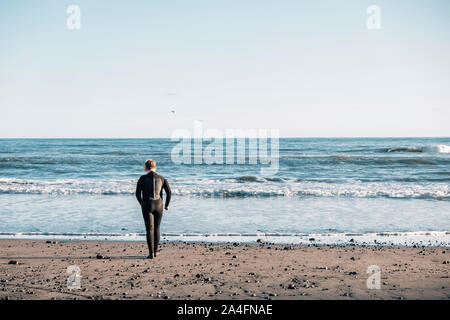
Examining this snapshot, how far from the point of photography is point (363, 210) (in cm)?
1205

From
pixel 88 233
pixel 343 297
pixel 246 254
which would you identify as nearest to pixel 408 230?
pixel 246 254

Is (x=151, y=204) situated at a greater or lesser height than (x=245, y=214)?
greater

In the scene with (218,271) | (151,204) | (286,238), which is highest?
(151,204)

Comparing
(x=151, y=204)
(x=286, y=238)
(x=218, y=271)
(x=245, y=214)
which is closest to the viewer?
(x=218, y=271)

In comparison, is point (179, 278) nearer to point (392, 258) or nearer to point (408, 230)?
point (392, 258)

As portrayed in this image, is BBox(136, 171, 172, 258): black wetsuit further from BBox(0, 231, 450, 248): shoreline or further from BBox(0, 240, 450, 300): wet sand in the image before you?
BBox(0, 231, 450, 248): shoreline

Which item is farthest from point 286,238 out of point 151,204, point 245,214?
point 151,204

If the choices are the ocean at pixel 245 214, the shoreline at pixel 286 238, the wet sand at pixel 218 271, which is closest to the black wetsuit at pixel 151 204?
the wet sand at pixel 218 271

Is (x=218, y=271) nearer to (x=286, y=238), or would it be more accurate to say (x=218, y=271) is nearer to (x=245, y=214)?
(x=286, y=238)

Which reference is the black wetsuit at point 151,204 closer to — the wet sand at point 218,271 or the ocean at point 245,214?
the wet sand at point 218,271

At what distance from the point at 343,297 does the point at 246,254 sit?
96.7 inches

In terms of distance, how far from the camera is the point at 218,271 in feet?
20.6

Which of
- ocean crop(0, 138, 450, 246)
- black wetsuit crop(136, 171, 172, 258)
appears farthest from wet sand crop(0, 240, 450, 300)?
ocean crop(0, 138, 450, 246)

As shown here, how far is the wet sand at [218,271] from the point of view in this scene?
5.27m
